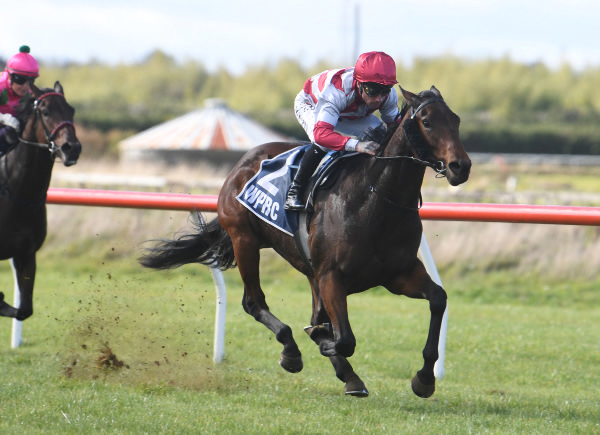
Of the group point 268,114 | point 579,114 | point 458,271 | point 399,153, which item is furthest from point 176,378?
point 579,114

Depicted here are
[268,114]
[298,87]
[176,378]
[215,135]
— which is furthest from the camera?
[298,87]

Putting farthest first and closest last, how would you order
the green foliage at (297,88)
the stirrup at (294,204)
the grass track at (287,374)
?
1. the green foliage at (297,88)
2. the stirrup at (294,204)
3. the grass track at (287,374)

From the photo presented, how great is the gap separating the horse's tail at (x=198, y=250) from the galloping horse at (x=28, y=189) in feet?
2.25

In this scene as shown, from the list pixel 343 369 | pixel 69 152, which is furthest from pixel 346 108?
pixel 69 152

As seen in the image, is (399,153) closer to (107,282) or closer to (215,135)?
(107,282)

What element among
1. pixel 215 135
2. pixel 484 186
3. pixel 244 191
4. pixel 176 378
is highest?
pixel 244 191

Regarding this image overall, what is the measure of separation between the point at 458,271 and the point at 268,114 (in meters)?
33.4

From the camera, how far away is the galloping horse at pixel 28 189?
4.83 metres

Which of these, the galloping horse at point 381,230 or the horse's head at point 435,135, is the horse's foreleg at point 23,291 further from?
the horse's head at point 435,135

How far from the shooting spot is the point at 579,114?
141 ft

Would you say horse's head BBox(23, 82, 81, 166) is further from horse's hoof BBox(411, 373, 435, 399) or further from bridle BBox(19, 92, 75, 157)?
horse's hoof BBox(411, 373, 435, 399)

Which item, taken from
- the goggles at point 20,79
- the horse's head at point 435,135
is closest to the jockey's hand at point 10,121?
the goggles at point 20,79

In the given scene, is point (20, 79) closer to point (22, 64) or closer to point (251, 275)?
point (22, 64)

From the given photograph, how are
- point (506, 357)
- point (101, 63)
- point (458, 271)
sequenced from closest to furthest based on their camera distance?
point (506, 357), point (458, 271), point (101, 63)
